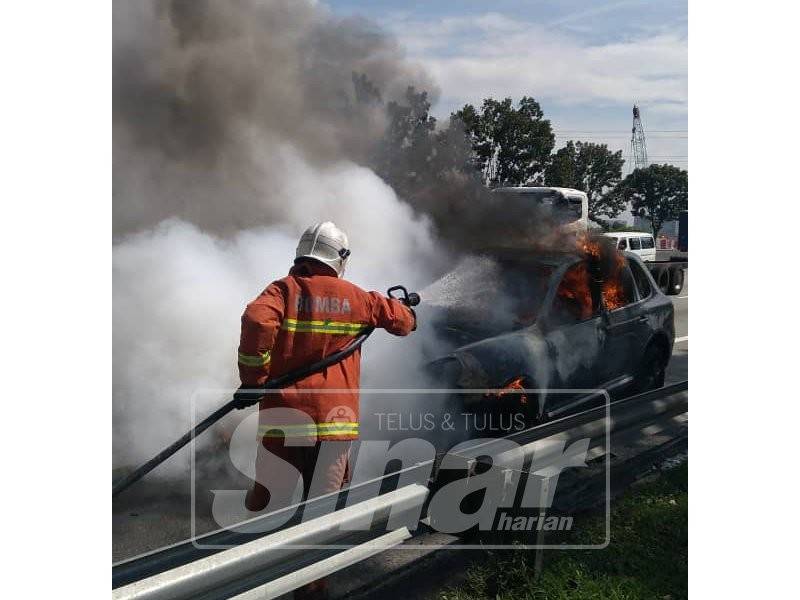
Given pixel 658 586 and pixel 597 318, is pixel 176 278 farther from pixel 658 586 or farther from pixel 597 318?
pixel 658 586

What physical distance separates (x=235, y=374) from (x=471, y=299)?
1.80 m

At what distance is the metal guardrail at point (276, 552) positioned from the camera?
6.96 ft

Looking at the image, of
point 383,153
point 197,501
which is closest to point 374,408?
point 197,501

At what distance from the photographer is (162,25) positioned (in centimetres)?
577

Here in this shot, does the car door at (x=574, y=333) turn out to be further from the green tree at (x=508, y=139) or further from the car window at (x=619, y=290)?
the green tree at (x=508, y=139)

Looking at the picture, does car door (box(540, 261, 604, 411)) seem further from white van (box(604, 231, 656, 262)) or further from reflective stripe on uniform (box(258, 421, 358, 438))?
reflective stripe on uniform (box(258, 421, 358, 438))

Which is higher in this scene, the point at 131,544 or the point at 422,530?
the point at 422,530

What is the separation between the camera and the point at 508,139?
237 inches

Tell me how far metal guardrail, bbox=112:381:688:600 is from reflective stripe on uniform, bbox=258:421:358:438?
69 centimetres

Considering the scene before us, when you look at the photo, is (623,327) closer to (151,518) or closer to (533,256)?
(533,256)

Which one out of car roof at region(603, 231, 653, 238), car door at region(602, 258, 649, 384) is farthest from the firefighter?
car roof at region(603, 231, 653, 238)

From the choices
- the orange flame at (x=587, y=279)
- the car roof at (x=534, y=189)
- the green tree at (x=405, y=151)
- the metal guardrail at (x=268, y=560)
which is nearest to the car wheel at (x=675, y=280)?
the car roof at (x=534, y=189)

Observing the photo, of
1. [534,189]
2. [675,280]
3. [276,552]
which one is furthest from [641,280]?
[276,552]

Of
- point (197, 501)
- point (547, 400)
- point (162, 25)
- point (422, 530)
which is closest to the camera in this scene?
point (422, 530)
